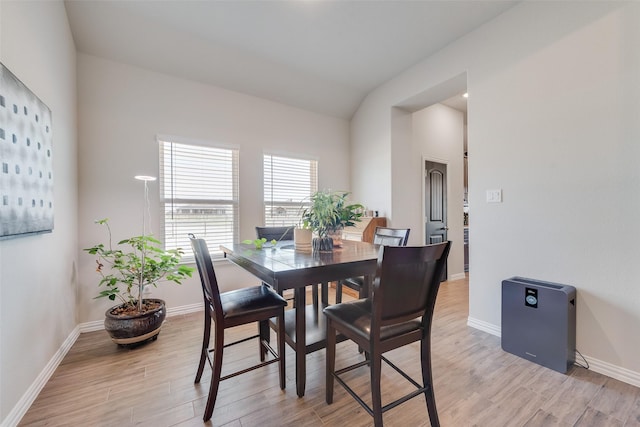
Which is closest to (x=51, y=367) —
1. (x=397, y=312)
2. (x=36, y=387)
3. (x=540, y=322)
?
(x=36, y=387)

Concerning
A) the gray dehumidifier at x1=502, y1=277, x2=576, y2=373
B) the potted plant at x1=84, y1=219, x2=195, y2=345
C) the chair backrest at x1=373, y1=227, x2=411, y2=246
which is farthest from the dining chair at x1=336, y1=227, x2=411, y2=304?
the potted plant at x1=84, y1=219, x2=195, y2=345

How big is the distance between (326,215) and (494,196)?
5.79 ft

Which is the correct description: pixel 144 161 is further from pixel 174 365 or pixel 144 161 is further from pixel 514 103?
pixel 514 103

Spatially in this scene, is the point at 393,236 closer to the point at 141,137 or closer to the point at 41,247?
the point at 41,247

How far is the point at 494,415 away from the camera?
4.88 ft

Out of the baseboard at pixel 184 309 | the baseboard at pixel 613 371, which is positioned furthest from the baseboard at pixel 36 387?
the baseboard at pixel 613 371

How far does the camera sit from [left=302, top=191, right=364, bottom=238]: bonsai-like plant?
1873 mm

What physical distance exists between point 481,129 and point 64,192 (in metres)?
3.86

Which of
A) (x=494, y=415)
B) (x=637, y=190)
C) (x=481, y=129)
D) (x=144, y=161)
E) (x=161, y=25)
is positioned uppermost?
(x=161, y=25)

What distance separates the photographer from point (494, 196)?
2.50 metres

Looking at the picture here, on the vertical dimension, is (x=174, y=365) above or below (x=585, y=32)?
below

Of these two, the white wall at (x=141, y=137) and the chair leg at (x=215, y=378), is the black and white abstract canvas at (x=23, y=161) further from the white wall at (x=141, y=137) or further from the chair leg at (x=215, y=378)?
the chair leg at (x=215, y=378)

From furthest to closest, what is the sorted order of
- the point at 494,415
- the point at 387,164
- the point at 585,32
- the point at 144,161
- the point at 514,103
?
the point at 387,164
the point at 144,161
the point at 514,103
the point at 585,32
the point at 494,415

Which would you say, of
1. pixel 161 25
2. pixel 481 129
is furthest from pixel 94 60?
pixel 481 129
